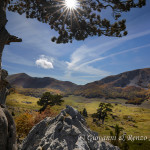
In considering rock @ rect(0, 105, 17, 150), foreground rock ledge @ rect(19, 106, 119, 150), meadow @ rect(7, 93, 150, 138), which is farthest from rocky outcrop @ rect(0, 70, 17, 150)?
meadow @ rect(7, 93, 150, 138)

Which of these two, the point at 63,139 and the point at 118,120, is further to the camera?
the point at 118,120

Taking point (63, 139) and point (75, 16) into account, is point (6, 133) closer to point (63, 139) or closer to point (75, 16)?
point (63, 139)

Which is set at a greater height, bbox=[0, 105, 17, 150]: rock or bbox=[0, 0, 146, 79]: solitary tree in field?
bbox=[0, 0, 146, 79]: solitary tree in field

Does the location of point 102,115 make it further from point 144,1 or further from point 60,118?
point 144,1

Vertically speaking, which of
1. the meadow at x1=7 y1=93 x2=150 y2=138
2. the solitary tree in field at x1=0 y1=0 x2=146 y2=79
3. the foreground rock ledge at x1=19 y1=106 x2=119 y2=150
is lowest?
the meadow at x1=7 y1=93 x2=150 y2=138

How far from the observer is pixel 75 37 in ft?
→ 41.2

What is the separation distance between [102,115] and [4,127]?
58.5 meters

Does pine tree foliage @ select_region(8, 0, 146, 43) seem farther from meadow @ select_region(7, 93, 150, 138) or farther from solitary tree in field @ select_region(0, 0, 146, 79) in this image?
meadow @ select_region(7, 93, 150, 138)

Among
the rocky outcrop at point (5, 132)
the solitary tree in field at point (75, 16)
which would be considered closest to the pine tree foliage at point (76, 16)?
the solitary tree in field at point (75, 16)

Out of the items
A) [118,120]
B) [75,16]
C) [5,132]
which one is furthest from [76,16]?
[118,120]

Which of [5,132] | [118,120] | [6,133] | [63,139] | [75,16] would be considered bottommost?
[118,120]

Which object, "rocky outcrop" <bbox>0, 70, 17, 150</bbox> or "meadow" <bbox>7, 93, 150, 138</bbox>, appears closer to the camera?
"rocky outcrop" <bbox>0, 70, 17, 150</bbox>

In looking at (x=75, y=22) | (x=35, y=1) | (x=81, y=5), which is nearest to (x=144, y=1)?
(x=81, y=5)

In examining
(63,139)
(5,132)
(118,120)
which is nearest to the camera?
(5,132)
